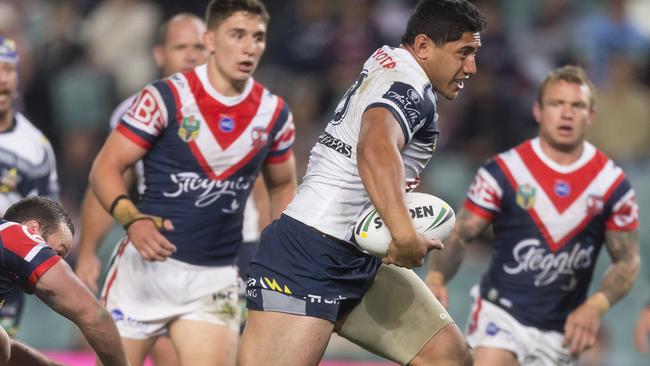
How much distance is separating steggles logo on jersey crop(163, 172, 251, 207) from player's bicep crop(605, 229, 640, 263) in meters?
2.26

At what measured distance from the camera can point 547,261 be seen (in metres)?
7.20

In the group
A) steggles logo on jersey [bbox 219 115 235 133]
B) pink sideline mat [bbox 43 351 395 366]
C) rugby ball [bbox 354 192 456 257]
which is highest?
rugby ball [bbox 354 192 456 257]

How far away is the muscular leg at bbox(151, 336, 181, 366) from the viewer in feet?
24.4

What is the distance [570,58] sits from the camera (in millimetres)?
12281

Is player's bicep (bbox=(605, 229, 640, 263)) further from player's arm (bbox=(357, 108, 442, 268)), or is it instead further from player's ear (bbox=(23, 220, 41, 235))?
player's ear (bbox=(23, 220, 41, 235))

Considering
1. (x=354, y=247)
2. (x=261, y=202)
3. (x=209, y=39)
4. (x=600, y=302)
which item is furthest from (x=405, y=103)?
(x=261, y=202)

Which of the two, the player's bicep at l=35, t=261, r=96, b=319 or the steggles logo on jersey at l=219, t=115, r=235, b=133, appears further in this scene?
the steggles logo on jersey at l=219, t=115, r=235, b=133

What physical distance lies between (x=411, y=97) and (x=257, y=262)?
3.54ft

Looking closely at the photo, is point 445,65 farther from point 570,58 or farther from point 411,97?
point 570,58

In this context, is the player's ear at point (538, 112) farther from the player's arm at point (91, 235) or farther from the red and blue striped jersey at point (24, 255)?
the red and blue striped jersey at point (24, 255)

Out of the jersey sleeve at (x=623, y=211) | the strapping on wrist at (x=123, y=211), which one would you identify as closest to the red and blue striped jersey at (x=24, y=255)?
the strapping on wrist at (x=123, y=211)

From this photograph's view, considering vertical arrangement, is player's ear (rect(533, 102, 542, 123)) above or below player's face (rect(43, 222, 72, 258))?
above

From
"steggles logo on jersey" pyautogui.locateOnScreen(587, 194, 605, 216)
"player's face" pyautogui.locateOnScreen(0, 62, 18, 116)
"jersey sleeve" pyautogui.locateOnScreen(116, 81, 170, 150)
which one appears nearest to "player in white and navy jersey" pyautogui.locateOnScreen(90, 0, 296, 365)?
"jersey sleeve" pyautogui.locateOnScreen(116, 81, 170, 150)

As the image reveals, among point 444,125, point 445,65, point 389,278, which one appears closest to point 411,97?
point 445,65
